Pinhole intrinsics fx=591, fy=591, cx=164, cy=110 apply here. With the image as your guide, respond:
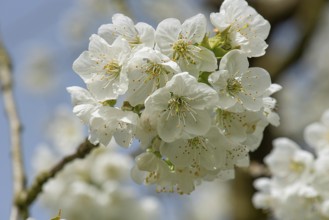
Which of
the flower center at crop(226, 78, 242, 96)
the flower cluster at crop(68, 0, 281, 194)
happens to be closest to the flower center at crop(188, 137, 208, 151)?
the flower cluster at crop(68, 0, 281, 194)

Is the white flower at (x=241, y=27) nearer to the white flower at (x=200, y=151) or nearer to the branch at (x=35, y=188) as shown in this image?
the white flower at (x=200, y=151)

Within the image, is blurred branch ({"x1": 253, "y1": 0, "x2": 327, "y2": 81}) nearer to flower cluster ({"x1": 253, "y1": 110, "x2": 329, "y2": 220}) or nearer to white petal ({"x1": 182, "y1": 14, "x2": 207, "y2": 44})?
flower cluster ({"x1": 253, "y1": 110, "x2": 329, "y2": 220})

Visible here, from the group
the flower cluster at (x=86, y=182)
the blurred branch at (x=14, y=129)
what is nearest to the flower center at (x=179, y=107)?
the blurred branch at (x=14, y=129)

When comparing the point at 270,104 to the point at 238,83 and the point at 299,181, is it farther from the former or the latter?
the point at 299,181

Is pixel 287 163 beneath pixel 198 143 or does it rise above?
beneath

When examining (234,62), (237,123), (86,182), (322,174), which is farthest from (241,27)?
(86,182)
